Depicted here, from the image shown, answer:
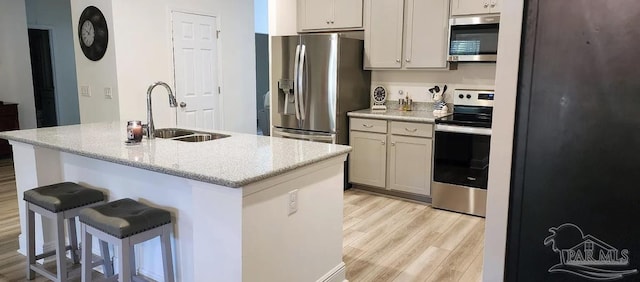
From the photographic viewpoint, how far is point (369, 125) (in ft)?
14.5

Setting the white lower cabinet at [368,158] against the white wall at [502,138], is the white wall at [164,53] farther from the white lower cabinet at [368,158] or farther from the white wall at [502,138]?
the white wall at [502,138]

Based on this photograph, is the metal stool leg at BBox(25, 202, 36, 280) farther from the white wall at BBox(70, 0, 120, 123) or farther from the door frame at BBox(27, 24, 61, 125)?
the door frame at BBox(27, 24, 61, 125)

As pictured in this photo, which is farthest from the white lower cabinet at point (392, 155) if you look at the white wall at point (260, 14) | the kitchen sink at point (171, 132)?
the white wall at point (260, 14)

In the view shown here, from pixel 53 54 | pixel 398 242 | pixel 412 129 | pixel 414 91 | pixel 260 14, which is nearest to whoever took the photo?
pixel 398 242

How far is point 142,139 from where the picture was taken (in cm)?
273

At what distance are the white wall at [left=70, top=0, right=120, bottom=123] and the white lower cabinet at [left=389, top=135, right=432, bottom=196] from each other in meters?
2.92

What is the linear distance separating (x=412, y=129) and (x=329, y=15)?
5.32 feet

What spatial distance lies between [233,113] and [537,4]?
4611mm

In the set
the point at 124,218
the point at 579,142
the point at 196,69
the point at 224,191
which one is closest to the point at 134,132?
the point at 124,218

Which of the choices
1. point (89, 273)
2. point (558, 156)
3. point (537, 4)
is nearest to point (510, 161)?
point (558, 156)

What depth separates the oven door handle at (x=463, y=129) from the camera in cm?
367

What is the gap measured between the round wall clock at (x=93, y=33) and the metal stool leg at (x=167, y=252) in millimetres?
3079

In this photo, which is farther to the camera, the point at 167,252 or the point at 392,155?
the point at 392,155

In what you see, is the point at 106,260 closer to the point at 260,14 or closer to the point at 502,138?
the point at 502,138
